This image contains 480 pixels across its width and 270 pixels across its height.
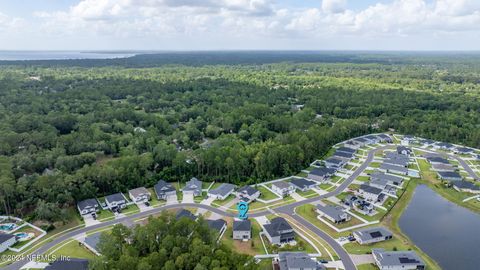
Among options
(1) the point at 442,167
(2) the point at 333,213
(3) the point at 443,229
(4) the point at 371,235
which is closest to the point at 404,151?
(1) the point at 442,167

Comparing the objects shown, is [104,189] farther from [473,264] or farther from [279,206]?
[473,264]

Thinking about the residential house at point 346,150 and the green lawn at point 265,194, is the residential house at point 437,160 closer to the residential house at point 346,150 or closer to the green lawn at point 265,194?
the residential house at point 346,150

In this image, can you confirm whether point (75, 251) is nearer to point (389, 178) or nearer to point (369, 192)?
point (369, 192)

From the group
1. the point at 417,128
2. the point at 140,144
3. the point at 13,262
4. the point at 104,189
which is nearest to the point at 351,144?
the point at 417,128

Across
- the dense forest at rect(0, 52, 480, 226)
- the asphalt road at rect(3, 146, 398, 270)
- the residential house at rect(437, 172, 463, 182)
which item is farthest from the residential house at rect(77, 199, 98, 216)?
the residential house at rect(437, 172, 463, 182)

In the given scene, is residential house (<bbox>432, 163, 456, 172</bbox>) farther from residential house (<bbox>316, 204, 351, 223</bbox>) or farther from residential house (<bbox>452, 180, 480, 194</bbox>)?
Answer: residential house (<bbox>316, 204, 351, 223</bbox>)

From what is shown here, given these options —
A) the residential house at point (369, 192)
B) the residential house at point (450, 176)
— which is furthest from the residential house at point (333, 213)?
the residential house at point (450, 176)

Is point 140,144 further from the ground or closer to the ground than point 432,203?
further from the ground
